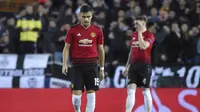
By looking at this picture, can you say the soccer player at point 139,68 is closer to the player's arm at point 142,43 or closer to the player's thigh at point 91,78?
the player's arm at point 142,43

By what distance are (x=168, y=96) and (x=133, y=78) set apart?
7.93 feet

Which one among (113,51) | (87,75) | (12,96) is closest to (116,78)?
(113,51)

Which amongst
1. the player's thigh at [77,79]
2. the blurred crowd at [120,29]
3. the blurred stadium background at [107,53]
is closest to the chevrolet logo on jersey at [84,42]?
the player's thigh at [77,79]

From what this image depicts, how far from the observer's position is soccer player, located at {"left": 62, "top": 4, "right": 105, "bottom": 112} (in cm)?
1042

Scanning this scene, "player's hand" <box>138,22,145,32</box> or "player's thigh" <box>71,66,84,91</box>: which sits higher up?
"player's hand" <box>138,22,145,32</box>

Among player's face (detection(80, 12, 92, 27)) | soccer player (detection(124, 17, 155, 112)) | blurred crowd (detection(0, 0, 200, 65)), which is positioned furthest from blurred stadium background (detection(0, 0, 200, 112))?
player's face (detection(80, 12, 92, 27))

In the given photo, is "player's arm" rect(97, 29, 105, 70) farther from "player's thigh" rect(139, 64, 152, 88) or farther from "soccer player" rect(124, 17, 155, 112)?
"player's thigh" rect(139, 64, 152, 88)

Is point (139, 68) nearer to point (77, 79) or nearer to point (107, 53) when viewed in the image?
point (77, 79)

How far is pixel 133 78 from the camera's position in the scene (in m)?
11.9

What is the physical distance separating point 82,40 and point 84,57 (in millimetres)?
339

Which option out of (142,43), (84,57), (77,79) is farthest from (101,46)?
(142,43)

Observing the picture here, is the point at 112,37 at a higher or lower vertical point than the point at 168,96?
higher

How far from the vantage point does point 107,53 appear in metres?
16.9

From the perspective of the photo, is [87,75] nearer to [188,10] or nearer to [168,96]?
[168,96]
